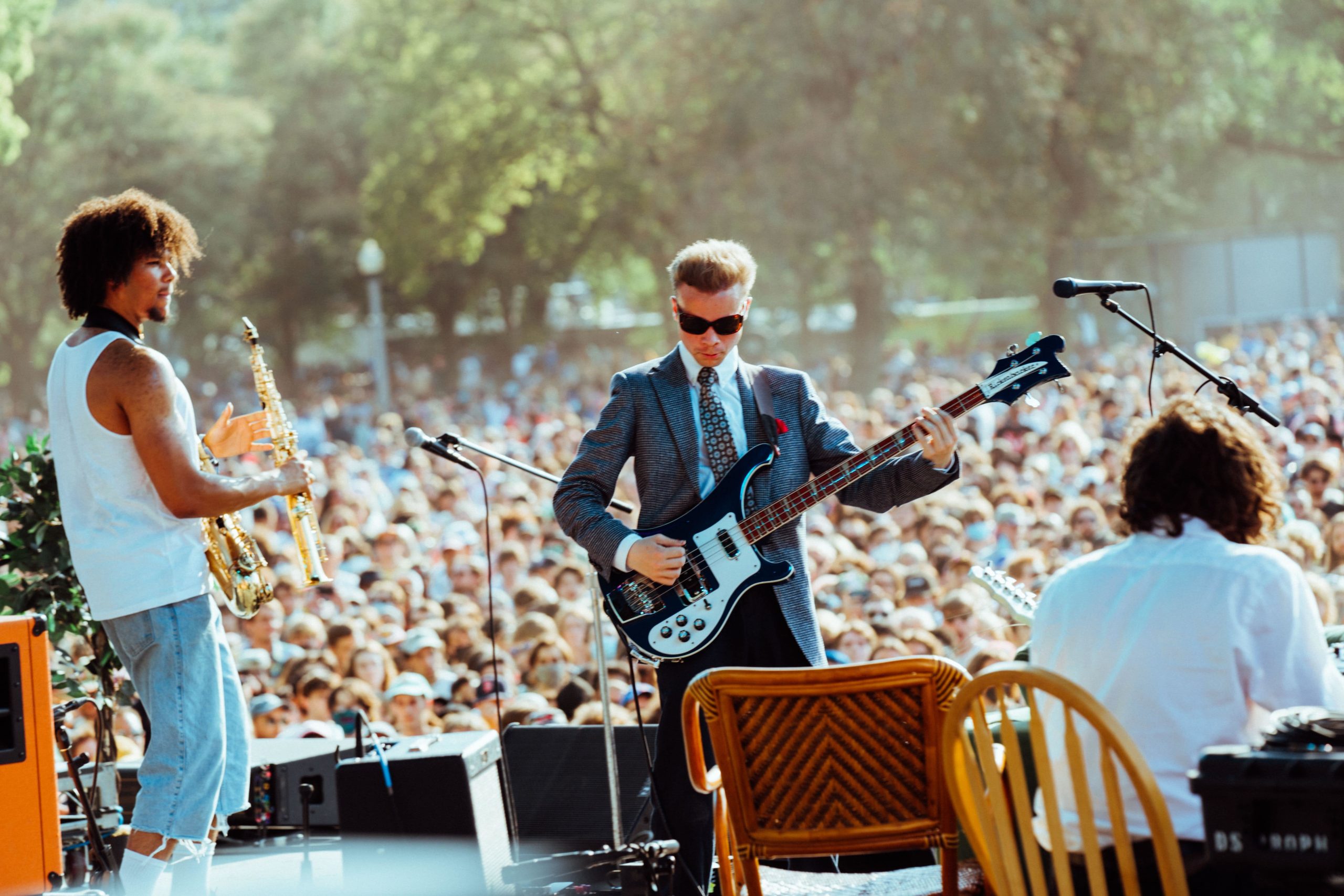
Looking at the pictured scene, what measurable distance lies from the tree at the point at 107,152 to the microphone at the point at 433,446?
27141mm

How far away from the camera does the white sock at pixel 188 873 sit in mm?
3329

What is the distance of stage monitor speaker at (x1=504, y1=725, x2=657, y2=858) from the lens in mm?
4668

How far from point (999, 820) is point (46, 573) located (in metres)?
3.34

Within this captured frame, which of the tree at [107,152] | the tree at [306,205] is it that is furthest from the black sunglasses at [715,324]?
the tree at [306,205]

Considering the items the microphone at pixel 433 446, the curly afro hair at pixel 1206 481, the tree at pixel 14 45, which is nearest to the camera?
the curly afro hair at pixel 1206 481

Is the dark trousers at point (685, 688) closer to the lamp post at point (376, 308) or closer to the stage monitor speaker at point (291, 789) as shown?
the stage monitor speaker at point (291, 789)

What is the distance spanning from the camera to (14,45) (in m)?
14.0

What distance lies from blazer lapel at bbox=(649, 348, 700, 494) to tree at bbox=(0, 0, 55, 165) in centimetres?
1195

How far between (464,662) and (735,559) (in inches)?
179

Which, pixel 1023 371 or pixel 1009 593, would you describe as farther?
pixel 1009 593

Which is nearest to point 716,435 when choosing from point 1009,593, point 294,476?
point 1009,593

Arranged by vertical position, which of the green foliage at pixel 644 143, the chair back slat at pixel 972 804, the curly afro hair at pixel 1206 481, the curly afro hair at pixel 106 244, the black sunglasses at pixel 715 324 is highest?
the green foliage at pixel 644 143

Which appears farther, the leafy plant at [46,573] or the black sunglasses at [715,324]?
the leafy plant at [46,573]

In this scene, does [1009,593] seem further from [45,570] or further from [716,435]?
[45,570]
